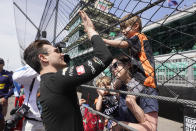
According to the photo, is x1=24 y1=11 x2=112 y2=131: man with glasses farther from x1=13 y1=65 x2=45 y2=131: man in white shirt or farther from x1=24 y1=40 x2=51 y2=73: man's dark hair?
x1=13 y1=65 x2=45 y2=131: man in white shirt

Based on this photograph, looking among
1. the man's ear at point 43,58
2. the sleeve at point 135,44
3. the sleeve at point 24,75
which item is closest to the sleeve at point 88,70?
the man's ear at point 43,58

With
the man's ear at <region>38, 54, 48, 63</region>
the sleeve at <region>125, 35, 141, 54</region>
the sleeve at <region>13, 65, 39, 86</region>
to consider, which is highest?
the sleeve at <region>125, 35, 141, 54</region>

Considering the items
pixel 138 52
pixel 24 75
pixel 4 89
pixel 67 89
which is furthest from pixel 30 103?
pixel 4 89

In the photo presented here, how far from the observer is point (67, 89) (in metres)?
0.86

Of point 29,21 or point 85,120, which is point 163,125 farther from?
point 29,21

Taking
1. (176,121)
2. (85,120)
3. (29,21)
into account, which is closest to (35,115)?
(85,120)

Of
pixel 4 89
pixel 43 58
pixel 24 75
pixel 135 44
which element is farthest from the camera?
pixel 4 89

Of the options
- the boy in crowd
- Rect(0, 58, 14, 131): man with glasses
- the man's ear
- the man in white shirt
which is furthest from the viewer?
Rect(0, 58, 14, 131): man with glasses

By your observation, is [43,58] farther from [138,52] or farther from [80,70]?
[138,52]

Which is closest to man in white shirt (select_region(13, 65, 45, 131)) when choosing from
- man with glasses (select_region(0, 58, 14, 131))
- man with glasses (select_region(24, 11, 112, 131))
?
man with glasses (select_region(24, 11, 112, 131))

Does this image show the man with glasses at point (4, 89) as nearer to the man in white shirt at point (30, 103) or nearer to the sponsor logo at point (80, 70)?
the man in white shirt at point (30, 103)

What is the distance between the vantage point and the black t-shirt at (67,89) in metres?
0.81

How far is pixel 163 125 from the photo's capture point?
12.2 feet

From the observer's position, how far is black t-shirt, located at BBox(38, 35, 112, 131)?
2.64ft
